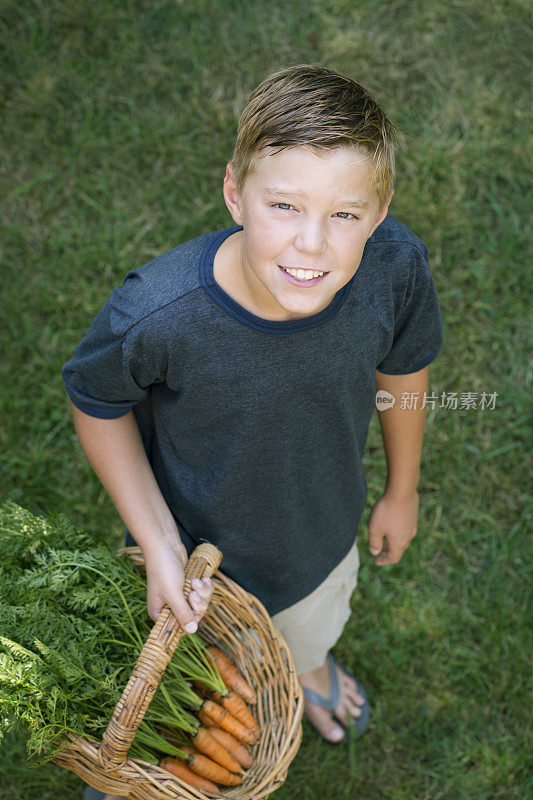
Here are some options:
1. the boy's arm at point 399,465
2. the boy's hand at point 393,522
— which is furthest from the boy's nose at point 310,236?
the boy's hand at point 393,522

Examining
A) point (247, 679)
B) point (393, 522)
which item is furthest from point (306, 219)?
point (247, 679)

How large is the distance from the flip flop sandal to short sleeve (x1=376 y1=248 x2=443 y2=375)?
1.24 m

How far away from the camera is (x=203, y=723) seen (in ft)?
6.00

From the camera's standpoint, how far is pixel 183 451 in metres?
1.60

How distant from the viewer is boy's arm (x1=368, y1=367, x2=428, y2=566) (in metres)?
1.75

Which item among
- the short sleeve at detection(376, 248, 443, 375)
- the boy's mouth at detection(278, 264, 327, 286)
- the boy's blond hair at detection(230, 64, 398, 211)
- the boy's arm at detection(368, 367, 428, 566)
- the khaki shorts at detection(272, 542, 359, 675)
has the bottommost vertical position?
the khaki shorts at detection(272, 542, 359, 675)

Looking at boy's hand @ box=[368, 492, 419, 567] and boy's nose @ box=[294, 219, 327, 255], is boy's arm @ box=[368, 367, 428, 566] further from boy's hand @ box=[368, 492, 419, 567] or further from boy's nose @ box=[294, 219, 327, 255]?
boy's nose @ box=[294, 219, 327, 255]

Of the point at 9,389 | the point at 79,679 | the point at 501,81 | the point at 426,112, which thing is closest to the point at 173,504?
the point at 79,679

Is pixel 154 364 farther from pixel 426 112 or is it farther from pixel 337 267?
pixel 426 112

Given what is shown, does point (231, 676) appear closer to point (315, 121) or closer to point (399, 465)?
point (399, 465)

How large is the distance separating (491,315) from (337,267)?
1.86 m

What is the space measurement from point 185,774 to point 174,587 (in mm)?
491

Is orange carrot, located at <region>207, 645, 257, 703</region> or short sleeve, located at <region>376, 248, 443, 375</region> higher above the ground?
short sleeve, located at <region>376, 248, 443, 375</region>

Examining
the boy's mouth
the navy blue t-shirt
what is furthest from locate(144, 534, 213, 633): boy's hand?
the boy's mouth
